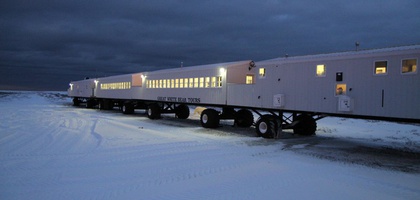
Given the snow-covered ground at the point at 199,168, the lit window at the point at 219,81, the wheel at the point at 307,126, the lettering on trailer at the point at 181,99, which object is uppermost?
the lit window at the point at 219,81

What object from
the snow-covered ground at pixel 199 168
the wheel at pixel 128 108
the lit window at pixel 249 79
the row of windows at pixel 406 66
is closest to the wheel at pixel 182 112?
the wheel at pixel 128 108

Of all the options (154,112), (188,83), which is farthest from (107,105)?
(188,83)

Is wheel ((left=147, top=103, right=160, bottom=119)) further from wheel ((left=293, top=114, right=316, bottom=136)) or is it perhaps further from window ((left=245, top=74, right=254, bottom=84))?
wheel ((left=293, top=114, right=316, bottom=136))

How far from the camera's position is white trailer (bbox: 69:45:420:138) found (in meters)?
11.8

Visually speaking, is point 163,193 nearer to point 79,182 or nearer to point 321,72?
point 79,182

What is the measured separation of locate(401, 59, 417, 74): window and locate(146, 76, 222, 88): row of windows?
35.1ft

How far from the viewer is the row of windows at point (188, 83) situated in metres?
20.6

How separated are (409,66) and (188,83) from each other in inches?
594

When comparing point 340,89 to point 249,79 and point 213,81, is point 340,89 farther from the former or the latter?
point 213,81

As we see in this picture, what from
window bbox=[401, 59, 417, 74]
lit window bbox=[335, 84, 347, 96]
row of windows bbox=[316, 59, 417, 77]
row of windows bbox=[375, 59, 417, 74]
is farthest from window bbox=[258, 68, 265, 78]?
window bbox=[401, 59, 417, 74]

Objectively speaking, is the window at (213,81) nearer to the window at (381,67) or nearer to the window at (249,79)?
the window at (249,79)

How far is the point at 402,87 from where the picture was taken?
11609 millimetres

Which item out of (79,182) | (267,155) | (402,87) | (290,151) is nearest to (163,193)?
(79,182)

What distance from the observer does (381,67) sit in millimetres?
12273
